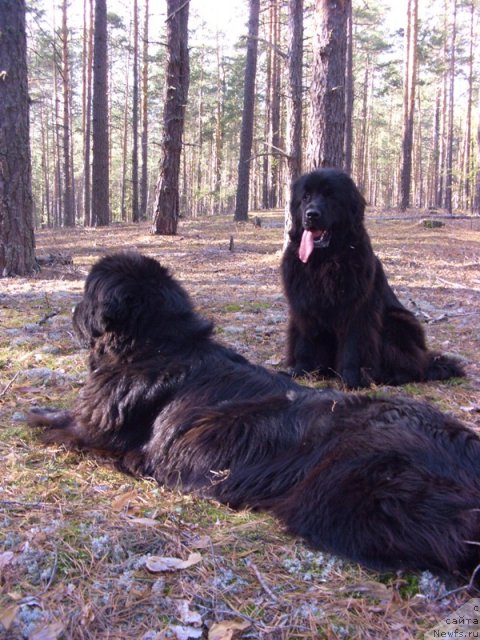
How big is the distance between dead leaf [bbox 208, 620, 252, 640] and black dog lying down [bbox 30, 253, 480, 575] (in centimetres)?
60

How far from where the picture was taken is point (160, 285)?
3.54 metres

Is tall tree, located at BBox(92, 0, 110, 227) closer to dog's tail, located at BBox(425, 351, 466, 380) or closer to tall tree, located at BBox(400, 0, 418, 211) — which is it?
tall tree, located at BBox(400, 0, 418, 211)

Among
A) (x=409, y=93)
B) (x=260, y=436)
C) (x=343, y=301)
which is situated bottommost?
(x=260, y=436)

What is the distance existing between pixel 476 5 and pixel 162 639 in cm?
4097

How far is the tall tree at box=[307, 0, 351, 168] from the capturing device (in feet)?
27.2

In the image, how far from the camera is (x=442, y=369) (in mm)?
5160

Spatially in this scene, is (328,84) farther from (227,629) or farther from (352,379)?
(227,629)

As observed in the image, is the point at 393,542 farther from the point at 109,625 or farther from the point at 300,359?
the point at 300,359

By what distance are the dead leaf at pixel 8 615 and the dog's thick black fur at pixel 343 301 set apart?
3.58 metres

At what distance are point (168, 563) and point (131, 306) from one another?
163 cm

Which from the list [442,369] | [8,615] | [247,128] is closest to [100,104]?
[247,128]

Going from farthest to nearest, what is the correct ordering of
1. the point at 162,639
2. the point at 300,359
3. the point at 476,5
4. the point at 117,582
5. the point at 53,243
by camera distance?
the point at 476,5 < the point at 53,243 < the point at 300,359 < the point at 117,582 < the point at 162,639

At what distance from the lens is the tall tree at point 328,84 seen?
8281 mm

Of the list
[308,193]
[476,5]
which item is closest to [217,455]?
[308,193]
